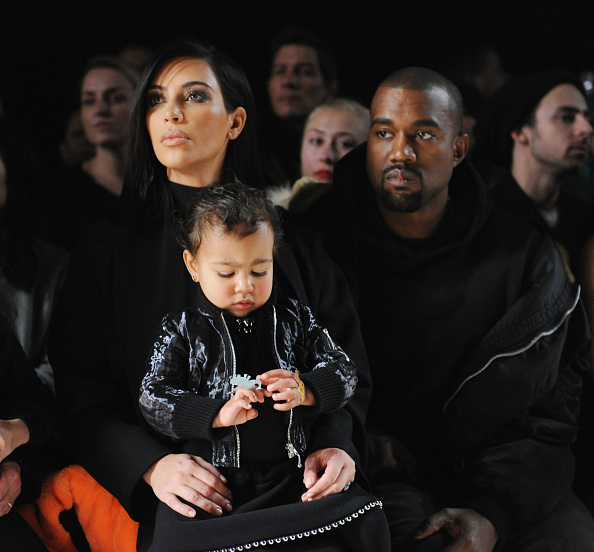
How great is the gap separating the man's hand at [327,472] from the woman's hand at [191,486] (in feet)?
0.61

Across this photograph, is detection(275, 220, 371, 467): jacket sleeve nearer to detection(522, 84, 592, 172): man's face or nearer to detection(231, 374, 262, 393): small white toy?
detection(231, 374, 262, 393): small white toy

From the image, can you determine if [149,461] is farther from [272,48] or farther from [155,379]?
[272,48]

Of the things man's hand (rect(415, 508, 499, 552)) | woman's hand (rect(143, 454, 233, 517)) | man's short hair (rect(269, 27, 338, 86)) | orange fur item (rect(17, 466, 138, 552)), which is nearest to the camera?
woman's hand (rect(143, 454, 233, 517))

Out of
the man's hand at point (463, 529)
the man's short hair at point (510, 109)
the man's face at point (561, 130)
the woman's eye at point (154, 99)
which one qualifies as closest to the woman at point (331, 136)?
the man's short hair at point (510, 109)

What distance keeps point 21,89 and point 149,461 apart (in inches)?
117

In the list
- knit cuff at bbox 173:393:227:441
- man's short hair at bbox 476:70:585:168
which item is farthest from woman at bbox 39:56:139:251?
knit cuff at bbox 173:393:227:441

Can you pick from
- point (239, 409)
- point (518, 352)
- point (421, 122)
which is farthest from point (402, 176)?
Result: point (239, 409)

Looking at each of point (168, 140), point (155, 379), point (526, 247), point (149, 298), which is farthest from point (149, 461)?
point (526, 247)

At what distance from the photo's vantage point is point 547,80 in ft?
12.4

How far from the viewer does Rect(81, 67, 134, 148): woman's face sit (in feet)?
12.5

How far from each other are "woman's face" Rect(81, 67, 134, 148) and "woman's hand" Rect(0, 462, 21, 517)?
1852 mm

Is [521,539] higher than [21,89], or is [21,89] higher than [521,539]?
[21,89]

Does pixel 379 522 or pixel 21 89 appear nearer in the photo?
pixel 379 522

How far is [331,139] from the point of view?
351cm
